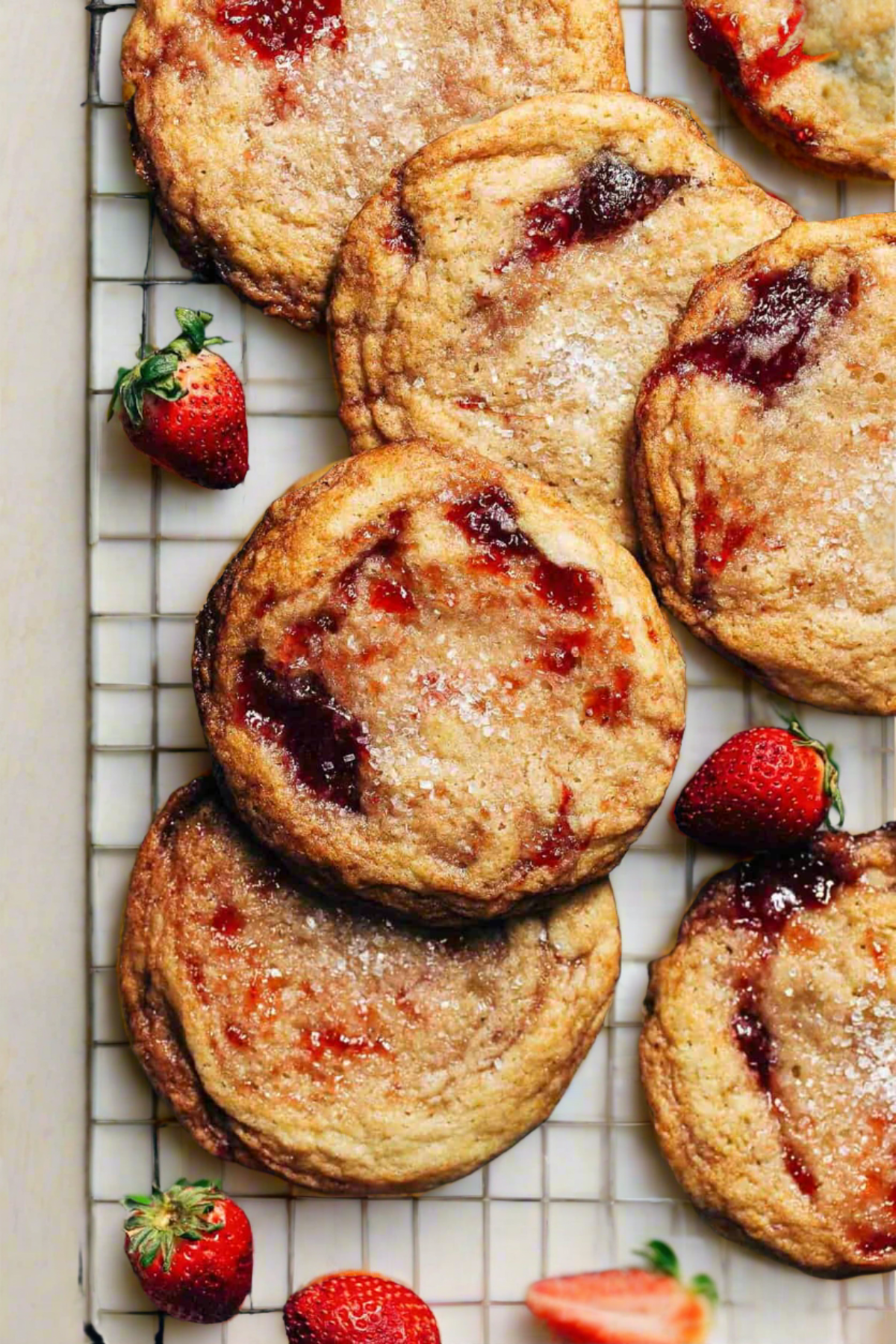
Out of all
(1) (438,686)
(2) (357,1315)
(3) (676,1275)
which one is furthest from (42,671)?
(3) (676,1275)

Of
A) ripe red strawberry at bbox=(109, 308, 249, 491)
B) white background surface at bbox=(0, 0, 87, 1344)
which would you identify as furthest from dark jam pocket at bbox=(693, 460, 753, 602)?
white background surface at bbox=(0, 0, 87, 1344)

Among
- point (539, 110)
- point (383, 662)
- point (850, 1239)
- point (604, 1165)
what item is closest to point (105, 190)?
point (539, 110)

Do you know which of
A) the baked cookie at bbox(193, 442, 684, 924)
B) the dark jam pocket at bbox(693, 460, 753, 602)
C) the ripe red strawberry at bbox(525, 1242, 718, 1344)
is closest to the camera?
the baked cookie at bbox(193, 442, 684, 924)

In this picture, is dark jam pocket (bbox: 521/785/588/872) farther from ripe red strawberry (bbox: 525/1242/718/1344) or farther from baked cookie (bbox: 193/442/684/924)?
ripe red strawberry (bbox: 525/1242/718/1344)

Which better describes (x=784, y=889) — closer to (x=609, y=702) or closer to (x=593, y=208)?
(x=609, y=702)

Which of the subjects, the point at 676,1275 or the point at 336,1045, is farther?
the point at 676,1275

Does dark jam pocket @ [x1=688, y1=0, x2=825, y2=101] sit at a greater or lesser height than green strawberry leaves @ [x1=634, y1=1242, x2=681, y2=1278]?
greater

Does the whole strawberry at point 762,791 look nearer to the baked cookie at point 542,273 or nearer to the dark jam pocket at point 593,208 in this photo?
the baked cookie at point 542,273
